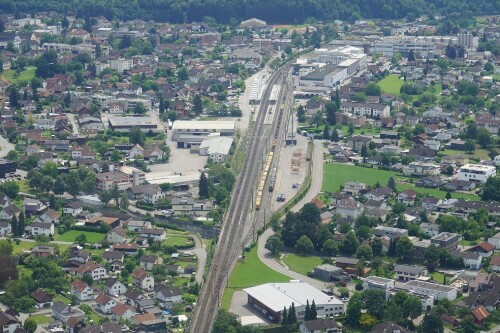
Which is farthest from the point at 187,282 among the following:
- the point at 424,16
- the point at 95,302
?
the point at 424,16

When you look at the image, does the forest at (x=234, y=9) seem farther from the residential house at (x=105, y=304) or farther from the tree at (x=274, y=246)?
the residential house at (x=105, y=304)

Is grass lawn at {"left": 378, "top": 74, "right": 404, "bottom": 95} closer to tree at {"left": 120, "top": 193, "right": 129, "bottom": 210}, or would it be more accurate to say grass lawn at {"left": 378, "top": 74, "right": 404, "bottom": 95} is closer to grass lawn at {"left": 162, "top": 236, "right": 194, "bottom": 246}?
tree at {"left": 120, "top": 193, "right": 129, "bottom": 210}

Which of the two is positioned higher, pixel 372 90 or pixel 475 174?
pixel 475 174

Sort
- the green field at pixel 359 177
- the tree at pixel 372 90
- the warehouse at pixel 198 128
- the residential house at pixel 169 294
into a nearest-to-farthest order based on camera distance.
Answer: the residential house at pixel 169 294 → the green field at pixel 359 177 → the warehouse at pixel 198 128 → the tree at pixel 372 90

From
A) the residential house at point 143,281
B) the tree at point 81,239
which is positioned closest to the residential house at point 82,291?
the residential house at point 143,281

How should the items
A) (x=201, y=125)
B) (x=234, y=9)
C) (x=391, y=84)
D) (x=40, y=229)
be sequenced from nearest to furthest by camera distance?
(x=40, y=229)
(x=201, y=125)
(x=391, y=84)
(x=234, y=9)

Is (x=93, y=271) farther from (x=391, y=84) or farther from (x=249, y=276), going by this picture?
(x=391, y=84)

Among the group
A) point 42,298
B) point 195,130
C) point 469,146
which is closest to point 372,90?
point 469,146
